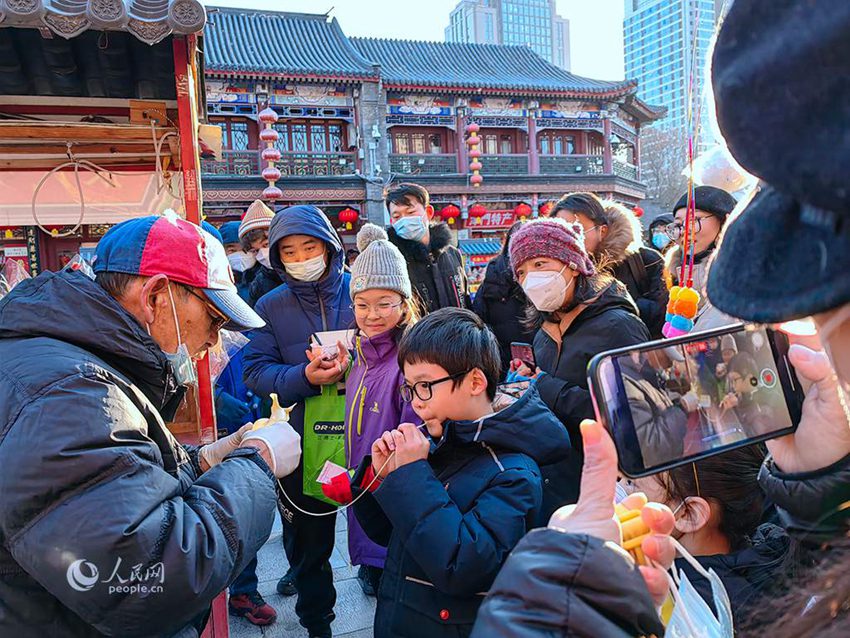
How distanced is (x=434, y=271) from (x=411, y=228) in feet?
1.11

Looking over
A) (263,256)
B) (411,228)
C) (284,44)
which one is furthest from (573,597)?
(284,44)

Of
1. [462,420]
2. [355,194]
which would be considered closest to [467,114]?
[355,194]

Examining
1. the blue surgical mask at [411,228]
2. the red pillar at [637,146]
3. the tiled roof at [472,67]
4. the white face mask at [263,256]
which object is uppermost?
the tiled roof at [472,67]

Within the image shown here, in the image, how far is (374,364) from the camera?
2.56 metres

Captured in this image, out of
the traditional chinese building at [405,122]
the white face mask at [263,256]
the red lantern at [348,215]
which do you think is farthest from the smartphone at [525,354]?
the red lantern at [348,215]

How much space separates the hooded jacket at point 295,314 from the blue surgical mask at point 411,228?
3.58 feet

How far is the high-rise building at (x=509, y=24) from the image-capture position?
73.0 metres

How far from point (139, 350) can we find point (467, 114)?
A: 21.0 m

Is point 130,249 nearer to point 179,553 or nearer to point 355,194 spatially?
point 179,553

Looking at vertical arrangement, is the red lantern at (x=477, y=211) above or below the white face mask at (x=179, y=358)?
above

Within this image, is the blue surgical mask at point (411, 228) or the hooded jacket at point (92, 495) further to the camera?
the blue surgical mask at point (411, 228)

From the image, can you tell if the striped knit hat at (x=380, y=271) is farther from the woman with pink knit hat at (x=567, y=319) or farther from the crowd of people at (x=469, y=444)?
the woman with pink knit hat at (x=567, y=319)

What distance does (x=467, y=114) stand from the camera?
2111 centimetres

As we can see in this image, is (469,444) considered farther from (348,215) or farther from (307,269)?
(348,215)
